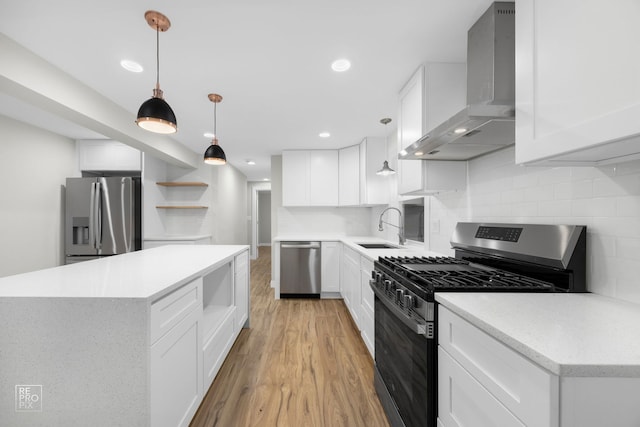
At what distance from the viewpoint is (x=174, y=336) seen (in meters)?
1.31

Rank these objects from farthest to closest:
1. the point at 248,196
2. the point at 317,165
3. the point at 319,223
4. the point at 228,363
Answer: the point at 248,196, the point at 319,223, the point at 317,165, the point at 228,363

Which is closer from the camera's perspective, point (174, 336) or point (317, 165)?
point (174, 336)

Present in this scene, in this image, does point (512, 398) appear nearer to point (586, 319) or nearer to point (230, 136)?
point (586, 319)

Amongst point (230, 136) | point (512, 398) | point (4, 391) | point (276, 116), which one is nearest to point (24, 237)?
point (230, 136)

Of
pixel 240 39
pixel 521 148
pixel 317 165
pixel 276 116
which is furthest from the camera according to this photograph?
pixel 317 165

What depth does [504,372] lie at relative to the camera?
77 cm

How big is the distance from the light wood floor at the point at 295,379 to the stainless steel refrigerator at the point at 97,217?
232 cm

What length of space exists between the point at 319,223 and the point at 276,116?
217cm

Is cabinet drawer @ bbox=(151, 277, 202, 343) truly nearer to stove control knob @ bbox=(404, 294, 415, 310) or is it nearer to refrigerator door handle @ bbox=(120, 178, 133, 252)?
stove control knob @ bbox=(404, 294, 415, 310)

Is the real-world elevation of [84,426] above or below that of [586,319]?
below

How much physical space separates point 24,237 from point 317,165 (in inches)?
153

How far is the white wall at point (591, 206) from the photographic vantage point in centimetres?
100

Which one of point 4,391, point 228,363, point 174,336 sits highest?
point 174,336

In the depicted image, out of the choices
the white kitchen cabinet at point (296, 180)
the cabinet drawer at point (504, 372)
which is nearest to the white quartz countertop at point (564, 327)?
the cabinet drawer at point (504, 372)
